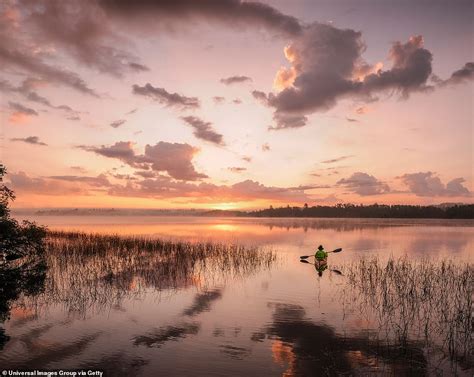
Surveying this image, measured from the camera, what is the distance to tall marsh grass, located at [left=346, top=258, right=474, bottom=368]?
13.0 m

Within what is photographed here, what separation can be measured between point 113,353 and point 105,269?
14871mm

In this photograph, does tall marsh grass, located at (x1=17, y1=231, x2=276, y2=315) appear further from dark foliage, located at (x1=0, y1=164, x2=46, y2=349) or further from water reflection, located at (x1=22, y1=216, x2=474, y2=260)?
water reflection, located at (x1=22, y1=216, x2=474, y2=260)

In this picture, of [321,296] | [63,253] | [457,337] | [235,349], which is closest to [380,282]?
[321,296]

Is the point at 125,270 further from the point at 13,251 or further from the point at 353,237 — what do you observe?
the point at 353,237

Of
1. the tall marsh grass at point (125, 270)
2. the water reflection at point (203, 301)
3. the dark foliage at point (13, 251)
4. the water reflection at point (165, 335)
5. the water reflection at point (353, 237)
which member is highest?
the dark foliage at point (13, 251)

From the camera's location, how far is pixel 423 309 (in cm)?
1689

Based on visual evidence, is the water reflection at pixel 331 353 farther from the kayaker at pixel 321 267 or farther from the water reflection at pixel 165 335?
the kayaker at pixel 321 267

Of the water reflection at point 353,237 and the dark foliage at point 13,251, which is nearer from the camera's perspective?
the dark foliage at point 13,251

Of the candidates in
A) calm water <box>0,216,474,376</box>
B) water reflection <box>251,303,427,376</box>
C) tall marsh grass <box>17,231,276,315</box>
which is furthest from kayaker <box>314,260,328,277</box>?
water reflection <box>251,303,427,376</box>

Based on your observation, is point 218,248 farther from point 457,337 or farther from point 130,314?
point 457,337

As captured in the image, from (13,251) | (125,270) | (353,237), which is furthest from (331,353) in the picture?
(353,237)

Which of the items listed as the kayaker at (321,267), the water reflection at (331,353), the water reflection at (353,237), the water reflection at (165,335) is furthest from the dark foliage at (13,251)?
the water reflection at (353,237)

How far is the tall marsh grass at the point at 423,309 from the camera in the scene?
1298 centimetres

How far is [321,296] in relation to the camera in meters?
20.3
